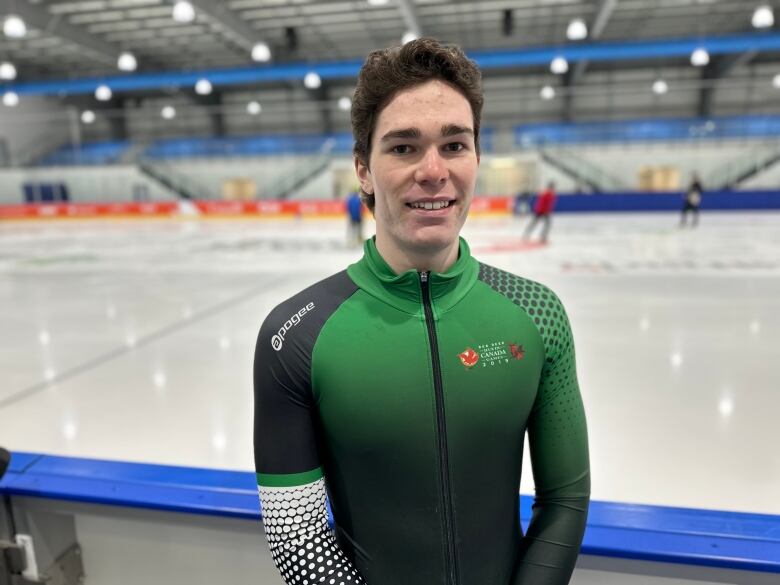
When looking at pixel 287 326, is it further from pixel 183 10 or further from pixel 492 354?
pixel 183 10

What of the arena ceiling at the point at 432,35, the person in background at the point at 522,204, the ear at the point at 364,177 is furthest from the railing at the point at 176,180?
the ear at the point at 364,177

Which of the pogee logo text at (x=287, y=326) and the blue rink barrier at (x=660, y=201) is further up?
the pogee logo text at (x=287, y=326)

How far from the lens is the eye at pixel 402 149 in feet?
3.37

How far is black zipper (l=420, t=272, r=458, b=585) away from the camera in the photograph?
1.10m

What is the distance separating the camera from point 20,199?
1004 inches

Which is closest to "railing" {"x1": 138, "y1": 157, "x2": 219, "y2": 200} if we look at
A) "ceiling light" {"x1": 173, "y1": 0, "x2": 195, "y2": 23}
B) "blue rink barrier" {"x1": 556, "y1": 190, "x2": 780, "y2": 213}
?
"blue rink barrier" {"x1": 556, "y1": 190, "x2": 780, "y2": 213}

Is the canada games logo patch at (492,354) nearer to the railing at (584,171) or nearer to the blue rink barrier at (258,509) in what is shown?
the blue rink barrier at (258,509)

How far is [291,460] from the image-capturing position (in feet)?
3.52

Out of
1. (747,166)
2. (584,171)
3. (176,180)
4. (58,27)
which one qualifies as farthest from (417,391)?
(176,180)

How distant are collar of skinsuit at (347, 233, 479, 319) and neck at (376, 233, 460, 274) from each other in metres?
0.01

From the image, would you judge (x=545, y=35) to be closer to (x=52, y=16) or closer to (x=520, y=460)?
(x=52, y=16)

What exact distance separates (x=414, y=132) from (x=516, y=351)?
490mm

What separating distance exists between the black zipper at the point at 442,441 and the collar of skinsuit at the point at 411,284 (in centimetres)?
1

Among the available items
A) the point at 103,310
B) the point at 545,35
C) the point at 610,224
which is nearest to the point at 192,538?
the point at 103,310
